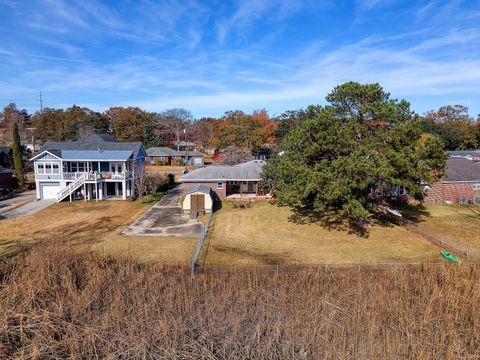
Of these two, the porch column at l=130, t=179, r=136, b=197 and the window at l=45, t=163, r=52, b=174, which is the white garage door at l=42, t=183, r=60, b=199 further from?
the porch column at l=130, t=179, r=136, b=197

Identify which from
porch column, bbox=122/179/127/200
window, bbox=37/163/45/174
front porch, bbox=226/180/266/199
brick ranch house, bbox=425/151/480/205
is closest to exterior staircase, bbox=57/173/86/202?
window, bbox=37/163/45/174

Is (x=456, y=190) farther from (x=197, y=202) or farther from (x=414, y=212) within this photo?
(x=197, y=202)

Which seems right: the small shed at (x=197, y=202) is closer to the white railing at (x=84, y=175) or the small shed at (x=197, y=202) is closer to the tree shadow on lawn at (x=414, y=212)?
the white railing at (x=84, y=175)

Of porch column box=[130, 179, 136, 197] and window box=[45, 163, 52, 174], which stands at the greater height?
window box=[45, 163, 52, 174]

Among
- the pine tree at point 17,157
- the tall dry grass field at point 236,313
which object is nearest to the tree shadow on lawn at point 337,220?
the tall dry grass field at point 236,313

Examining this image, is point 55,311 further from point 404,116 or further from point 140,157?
point 140,157

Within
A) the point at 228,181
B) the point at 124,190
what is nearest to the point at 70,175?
the point at 124,190
